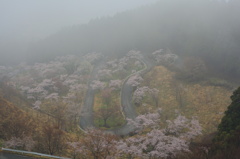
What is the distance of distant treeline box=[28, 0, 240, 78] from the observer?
162 feet

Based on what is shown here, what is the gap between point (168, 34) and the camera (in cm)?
7231

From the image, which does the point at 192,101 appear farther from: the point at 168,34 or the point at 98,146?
the point at 168,34

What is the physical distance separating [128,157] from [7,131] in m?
14.3

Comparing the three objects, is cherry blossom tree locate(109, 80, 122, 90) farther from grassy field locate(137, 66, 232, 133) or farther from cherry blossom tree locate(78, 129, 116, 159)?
cherry blossom tree locate(78, 129, 116, 159)

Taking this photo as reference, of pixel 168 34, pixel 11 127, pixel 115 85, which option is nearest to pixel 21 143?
pixel 11 127

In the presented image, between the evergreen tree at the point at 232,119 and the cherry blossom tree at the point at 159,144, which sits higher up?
the evergreen tree at the point at 232,119

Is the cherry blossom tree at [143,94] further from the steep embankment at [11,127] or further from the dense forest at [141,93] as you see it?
the steep embankment at [11,127]

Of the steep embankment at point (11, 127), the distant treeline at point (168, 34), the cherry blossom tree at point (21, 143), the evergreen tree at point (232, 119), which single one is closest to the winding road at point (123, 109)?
the steep embankment at point (11, 127)

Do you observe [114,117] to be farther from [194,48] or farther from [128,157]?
[194,48]

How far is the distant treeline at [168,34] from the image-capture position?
4950cm

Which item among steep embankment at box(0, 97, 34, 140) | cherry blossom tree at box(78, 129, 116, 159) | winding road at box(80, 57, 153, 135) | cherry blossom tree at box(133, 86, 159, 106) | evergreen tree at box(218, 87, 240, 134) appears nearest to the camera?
evergreen tree at box(218, 87, 240, 134)

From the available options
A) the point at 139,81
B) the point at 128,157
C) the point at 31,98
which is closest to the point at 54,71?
the point at 31,98

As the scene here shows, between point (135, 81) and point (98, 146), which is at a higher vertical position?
point (135, 81)

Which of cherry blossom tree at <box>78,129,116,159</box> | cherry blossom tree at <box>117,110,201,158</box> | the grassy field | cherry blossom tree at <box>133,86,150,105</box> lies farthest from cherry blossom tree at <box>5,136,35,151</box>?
cherry blossom tree at <box>133,86,150,105</box>
